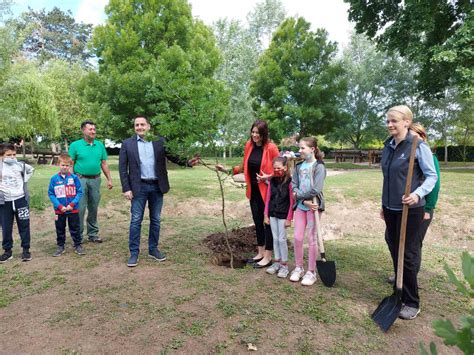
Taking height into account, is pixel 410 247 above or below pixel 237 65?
below

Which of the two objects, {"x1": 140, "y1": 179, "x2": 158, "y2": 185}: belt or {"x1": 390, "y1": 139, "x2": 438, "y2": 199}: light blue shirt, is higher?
{"x1": 390, "y1": 139, "x2": 438, "y2": 199}: light blue shirt

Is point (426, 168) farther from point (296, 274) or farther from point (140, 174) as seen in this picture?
→ point (140, 174)

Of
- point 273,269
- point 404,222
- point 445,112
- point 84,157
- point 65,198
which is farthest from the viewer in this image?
point 445,112

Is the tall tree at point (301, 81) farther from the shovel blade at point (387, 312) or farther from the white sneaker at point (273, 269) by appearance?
the shovel blade at point (387, 312)

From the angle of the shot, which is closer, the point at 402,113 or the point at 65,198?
the point at 402,113

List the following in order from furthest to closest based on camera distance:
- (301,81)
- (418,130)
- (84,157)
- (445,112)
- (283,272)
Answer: (445,112)
(301,81)
(84,157)
(283,272)
(418,130)

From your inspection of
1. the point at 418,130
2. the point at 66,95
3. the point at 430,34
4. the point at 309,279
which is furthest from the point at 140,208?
the point at 66,95

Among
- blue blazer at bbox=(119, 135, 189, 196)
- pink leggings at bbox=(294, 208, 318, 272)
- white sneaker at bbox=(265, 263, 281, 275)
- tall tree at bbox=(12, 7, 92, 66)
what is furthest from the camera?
tall tree at bbox=(12, 7, 92, 66)

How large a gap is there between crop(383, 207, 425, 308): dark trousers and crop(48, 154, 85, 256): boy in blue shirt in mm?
4450

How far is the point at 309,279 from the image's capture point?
13.4 ft

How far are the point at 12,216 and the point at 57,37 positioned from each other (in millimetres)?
46326

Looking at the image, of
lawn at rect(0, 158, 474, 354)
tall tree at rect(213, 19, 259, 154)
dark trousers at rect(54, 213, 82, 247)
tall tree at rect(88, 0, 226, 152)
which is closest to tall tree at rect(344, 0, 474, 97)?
tall tree at rect(88, 0, 226, 152)

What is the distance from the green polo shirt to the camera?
18.5 ft

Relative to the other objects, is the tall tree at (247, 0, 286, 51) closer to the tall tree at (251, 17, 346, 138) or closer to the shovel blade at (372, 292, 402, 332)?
the tall tree at (251, 17, 346, 138)
